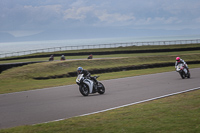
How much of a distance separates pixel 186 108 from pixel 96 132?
370 cm

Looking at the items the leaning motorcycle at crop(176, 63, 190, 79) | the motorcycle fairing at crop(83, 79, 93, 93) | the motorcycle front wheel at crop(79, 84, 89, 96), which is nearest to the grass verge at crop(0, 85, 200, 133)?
the motorcycle front wheel at crop(79, 84, 89, 96)

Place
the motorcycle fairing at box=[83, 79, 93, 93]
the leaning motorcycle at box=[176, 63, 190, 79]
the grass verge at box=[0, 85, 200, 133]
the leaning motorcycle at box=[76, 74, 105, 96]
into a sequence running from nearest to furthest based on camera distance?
the grass verge at box=[0, 85, 200, 133] → the leaning motorcycle at box=[76, 74, 105, 96] → the motorcycle fairing at box=[83, 79, 93, 93] → the leaning motorcycle at box=[176, 63, 190, 79]

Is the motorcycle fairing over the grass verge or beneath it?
over

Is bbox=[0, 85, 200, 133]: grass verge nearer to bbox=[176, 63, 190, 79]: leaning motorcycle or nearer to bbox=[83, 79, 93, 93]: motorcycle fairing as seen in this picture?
bbox=[83, 79, 93, 93]: motorcycle fairing

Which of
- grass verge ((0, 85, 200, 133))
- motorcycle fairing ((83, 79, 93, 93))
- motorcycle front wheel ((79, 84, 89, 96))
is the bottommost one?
grass verge ((0, 85, 200, 133))

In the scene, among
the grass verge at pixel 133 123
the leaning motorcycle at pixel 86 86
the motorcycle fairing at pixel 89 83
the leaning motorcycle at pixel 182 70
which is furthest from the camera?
the leaning motorcycle at pixel 182 70

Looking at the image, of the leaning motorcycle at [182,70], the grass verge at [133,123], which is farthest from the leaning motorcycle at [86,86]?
the leaning motorcycle at [182,70]

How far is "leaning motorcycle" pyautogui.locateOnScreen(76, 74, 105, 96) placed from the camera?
14.1 m

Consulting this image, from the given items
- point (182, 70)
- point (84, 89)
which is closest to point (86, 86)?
point (84, 89)

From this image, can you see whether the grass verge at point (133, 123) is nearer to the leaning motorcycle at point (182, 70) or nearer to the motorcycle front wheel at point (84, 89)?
the motorcycle front wheel at point (84, 89)

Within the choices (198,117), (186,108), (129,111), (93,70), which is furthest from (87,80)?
(93,70)

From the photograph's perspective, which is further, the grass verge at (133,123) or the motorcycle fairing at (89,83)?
the motorcycle fairing at (89,83)

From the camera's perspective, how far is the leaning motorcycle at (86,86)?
14.1 metres

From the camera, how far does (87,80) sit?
1438 centimetres
